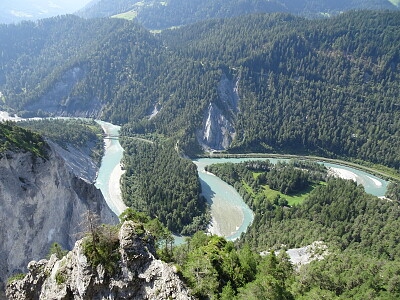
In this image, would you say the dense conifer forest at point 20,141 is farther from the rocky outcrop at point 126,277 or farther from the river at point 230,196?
the river at point 230,196

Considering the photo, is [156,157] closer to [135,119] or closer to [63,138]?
[63,138]

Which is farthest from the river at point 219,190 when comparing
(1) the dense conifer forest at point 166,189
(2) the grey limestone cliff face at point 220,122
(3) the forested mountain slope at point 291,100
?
(3) the forested mountain slope at point 291,100

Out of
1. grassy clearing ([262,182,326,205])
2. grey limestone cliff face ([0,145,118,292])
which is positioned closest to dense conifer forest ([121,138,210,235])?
grassy clearing ([262,182,326,205])

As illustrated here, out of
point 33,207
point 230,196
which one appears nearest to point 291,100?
point 230,196

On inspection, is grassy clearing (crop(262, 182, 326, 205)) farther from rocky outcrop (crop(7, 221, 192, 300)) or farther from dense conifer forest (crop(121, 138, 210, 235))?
rocky outcrop (crop(7, 221, 192, 300))

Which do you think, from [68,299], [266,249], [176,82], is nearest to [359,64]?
[176,82]
